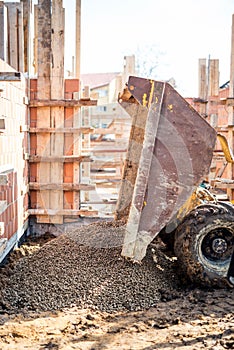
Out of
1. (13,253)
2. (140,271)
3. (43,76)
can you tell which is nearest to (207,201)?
(140,271)

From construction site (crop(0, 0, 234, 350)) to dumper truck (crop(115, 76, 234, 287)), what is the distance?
0.5 inches

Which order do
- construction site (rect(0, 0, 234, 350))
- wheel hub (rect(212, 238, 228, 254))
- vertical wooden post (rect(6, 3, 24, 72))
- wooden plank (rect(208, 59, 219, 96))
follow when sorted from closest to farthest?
1. construction site (rect(0, 0, 234, 350))
2. wheel hub (rect(212, 238, 228, 254))
3. vertical wooden post (rect(6, 3, 24, 72))
4. wooden plank (rect(208, 59, 219, 96))

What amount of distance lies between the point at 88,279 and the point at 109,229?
1.14m

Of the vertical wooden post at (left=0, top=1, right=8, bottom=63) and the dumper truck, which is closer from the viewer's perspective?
the dumper truck

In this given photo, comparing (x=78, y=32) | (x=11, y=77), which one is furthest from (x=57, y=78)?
(x=11, y=77)

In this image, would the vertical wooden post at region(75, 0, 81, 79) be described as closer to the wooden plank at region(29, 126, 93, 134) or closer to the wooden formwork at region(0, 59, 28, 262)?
the wooden plank at region(29, 126, 93, 134)

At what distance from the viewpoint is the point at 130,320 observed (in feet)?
13.3

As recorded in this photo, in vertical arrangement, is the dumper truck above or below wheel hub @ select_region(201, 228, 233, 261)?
above

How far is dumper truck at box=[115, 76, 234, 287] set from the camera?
4.74 m

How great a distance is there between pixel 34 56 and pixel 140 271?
5.53 meters

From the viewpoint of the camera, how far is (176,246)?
16.1 feet

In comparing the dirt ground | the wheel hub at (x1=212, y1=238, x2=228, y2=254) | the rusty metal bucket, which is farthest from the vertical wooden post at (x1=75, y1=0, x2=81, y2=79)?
the wheel hub at (x1=212, y1=238, x2=228, y2=254)

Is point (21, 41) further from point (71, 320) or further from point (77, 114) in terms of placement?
point (71, 320)

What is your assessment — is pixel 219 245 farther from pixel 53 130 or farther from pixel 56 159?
pixel 53 130
